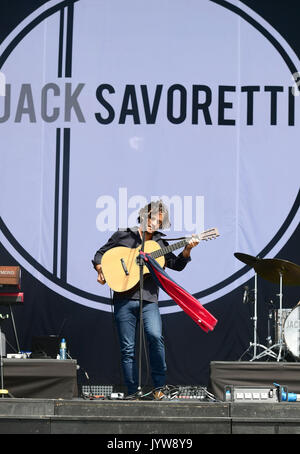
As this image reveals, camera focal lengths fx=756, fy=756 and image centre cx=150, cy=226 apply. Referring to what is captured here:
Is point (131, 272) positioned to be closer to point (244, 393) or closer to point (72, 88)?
point (244, 393)

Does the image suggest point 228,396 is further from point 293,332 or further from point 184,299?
point 293,332

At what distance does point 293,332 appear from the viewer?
22.4 feet

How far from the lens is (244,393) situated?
4.61 metres

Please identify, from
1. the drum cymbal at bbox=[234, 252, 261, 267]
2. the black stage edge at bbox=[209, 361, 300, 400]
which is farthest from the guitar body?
the drum cymbal at bbox=[234, 252, 261, 267]

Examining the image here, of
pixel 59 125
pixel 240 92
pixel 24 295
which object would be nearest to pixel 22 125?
pixel 59 125

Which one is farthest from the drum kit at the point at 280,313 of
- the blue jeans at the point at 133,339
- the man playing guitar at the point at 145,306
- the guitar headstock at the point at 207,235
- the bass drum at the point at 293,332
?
the blue jeans at the point at 133,339

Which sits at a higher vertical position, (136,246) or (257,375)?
(136,246)

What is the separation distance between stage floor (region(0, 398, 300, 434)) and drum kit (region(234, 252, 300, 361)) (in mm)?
2486

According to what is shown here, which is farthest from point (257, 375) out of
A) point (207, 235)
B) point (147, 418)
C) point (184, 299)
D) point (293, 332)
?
point (147, 418)

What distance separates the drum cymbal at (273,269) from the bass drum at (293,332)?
467 mm

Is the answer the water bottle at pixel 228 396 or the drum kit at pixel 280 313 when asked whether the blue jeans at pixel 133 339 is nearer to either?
the drum kit at pixel 280 313

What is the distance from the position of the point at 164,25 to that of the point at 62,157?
187cm

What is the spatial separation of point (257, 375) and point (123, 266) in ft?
4.73

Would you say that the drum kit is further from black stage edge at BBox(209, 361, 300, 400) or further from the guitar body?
the guitar body
